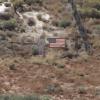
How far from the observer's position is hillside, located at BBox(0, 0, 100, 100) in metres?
18.5

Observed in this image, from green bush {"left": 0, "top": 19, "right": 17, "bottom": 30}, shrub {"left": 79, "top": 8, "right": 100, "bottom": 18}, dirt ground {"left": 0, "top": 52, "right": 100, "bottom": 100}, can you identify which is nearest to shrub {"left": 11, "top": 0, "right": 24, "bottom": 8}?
green bush {"left": 0, "top": 19, "right": 17, "bottom": 30}

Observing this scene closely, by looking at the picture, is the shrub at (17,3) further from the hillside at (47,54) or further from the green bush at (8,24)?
the green bush at (8,24)

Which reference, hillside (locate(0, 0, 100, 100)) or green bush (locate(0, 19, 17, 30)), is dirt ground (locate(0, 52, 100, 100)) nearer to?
hillside (locate(0, 0, 100, 100))

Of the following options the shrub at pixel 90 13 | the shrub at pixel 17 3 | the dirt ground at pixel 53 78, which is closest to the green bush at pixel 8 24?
the shrub at pixel 17 3

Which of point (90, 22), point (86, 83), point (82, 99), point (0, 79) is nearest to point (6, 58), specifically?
point (0, 79)

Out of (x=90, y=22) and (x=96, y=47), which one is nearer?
(x=96, y=47)

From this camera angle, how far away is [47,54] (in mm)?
25000

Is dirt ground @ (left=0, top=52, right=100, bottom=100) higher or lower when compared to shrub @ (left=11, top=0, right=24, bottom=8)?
higher

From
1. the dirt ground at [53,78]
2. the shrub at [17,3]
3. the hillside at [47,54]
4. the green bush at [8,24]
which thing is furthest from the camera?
the shrub at [17,3]

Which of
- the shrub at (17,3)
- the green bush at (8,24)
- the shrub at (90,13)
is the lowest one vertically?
the shrub at (90,13)

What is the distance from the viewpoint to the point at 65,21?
30.8 meters

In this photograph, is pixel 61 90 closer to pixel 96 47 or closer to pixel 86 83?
pixel 86 83

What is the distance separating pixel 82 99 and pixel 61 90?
1.37 m

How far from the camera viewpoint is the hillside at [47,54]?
60.8 ft
